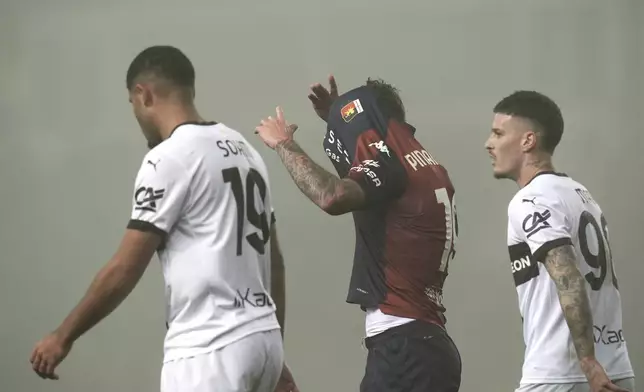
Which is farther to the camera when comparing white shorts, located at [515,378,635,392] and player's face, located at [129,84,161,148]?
white shorts, located at [515,378,635,392]

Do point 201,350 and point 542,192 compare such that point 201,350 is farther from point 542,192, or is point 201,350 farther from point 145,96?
point 542,192

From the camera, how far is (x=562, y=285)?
2.77 m

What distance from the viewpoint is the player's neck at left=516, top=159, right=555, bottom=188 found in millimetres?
3152

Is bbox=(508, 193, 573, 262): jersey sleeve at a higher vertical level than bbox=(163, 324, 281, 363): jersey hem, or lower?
higher

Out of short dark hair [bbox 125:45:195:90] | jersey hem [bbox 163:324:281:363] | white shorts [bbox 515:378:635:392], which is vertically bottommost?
white shorts [bbox 515:378:635:392]

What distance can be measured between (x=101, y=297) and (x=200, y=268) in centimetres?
25

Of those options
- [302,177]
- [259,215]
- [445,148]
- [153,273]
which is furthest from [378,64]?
[259,215]

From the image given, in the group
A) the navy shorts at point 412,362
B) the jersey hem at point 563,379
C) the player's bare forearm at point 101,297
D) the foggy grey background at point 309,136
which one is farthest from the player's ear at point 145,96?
the foggy grey background at point 309,136

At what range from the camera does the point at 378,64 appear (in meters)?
4.78

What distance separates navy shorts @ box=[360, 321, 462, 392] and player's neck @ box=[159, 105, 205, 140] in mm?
871

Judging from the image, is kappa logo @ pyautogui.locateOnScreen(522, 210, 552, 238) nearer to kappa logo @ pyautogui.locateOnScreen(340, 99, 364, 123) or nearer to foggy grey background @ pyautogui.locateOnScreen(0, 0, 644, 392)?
kappa logo @ pyautogui.locateOnScreen(340, 99, 364, 123)

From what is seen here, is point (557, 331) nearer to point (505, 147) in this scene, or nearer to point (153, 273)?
point (505, 147)

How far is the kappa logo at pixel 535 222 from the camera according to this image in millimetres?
2879

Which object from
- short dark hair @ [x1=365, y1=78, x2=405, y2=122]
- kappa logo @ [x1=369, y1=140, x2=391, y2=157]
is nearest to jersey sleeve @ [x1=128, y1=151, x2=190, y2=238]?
kappa logo @ [x1=369, y1=140, x2=391, y2=157]
